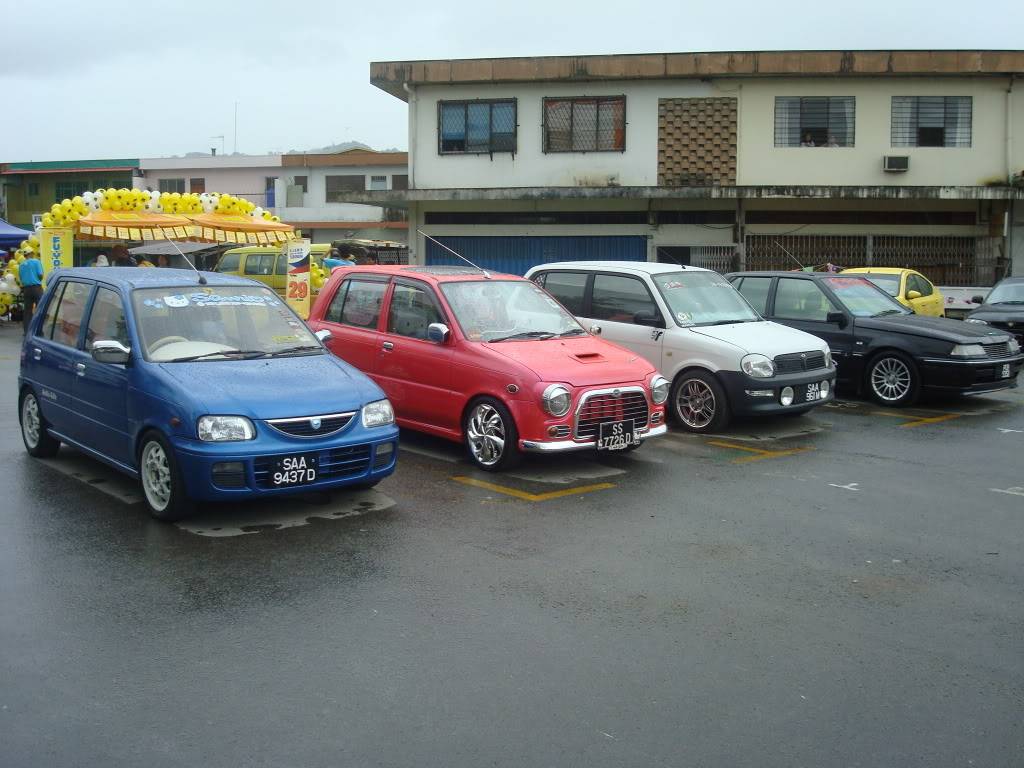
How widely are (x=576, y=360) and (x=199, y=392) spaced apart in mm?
3407

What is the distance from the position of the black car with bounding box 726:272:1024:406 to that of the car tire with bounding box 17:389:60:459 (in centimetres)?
877

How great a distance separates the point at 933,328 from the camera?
12703 mm

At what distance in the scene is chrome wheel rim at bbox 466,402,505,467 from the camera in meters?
8.88

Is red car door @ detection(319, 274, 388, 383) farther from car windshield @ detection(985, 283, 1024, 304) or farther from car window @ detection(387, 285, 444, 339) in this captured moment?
car windshield @ detection(985, 283, 1024, 304)

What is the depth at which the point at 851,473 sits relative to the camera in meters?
9.12

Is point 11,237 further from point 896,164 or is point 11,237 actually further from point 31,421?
point 896,164

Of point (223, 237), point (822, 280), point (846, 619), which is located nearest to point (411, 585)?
point (846, 619)

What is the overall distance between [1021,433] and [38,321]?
9.83 meters

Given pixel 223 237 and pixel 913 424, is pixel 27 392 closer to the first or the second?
pixel 913 424

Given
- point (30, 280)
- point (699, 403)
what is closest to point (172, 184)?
point (30, 280)

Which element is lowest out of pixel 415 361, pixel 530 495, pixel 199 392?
pixel 530 495

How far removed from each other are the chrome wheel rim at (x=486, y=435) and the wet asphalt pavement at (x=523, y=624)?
0.34m

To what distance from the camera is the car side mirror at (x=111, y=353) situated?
24.1 ft

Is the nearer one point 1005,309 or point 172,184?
point 1005,309
